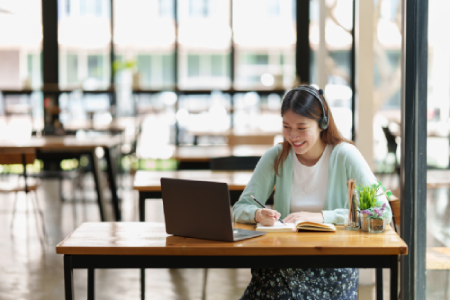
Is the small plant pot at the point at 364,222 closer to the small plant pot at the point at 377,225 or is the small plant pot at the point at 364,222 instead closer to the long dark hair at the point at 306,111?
the small plant pot at the point at 377,225

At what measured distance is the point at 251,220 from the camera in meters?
2.02

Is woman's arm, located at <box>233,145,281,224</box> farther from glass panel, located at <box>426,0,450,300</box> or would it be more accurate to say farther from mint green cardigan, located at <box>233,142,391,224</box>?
glass panel, located at <box>426,0,450,300</box>

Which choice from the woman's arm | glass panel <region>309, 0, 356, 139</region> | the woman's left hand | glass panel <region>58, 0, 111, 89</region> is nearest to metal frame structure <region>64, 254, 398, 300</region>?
the woman's left hand

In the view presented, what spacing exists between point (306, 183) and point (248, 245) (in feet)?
2.10

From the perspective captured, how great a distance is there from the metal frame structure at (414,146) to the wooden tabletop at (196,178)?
0.86 meters

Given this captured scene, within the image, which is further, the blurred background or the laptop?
the blurred background

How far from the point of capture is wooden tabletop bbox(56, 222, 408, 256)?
5.43 ft

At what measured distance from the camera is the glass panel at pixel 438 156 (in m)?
2.18

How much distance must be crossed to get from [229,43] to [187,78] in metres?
0.96

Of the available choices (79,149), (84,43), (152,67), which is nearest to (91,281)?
(79,149)

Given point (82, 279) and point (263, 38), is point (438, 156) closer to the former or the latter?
point (82, 279)

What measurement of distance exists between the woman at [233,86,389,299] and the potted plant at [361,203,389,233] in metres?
0.12

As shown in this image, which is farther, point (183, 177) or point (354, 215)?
point (183, 177)

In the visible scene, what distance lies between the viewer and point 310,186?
2230mm
